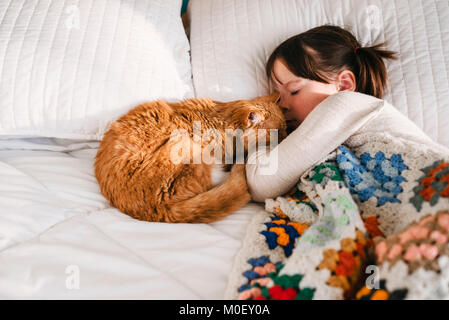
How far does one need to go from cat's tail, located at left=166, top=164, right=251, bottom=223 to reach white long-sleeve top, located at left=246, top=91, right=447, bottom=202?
0.07 m

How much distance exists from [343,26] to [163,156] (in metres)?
0.94

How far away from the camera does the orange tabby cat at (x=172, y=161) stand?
0.83 m

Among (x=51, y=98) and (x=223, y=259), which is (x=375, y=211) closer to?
(x=223, y=259)

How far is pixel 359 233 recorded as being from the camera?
58 centimetres

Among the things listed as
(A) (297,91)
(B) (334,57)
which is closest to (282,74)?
(A) (297,91)

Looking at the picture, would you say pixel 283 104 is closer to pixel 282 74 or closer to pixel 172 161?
pixel 282 74

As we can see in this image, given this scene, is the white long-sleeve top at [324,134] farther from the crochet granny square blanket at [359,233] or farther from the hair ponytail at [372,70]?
the hair ponytail at [372,70]

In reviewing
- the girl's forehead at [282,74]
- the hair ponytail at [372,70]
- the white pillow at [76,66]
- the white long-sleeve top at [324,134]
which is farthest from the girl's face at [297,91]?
the white pillow at [76,66]

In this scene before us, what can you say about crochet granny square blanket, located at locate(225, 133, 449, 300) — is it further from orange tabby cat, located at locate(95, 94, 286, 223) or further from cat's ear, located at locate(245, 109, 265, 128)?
cat's ear, located at locate(245, 109, 265, 128)

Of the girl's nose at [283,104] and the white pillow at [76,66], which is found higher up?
the white pillow at [76,66]

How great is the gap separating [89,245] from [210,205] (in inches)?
12.5

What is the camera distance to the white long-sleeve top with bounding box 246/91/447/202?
0.81m
